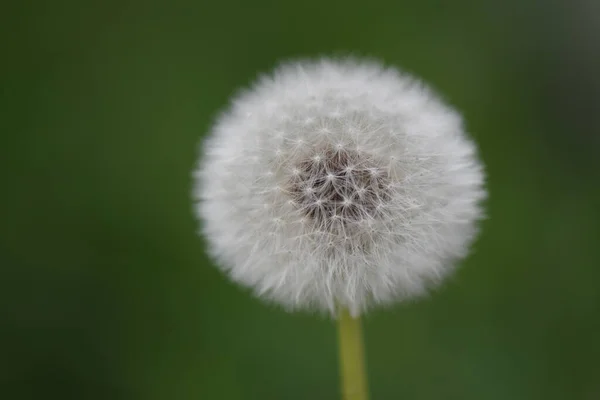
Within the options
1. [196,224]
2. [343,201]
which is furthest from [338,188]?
[196,224]

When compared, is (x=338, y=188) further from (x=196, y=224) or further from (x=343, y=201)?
(x=196, y=224)

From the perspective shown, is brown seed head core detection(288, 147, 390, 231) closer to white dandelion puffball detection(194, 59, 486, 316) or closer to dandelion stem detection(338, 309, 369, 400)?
white dandelion puffball detection(194, 59, 486, 316)

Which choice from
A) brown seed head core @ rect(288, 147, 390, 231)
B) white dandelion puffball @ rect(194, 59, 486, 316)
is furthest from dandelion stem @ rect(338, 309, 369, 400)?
brown seed head core @ rect(288, 147, 390, 231)

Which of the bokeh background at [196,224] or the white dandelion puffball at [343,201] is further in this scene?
the bokeh background at [196,224]

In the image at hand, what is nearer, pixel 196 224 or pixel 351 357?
pixel 351 357

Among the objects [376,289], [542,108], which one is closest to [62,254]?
[376,289]

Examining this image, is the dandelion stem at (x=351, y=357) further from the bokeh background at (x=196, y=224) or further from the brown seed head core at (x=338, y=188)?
the bokeh background at (x=196, y=224)

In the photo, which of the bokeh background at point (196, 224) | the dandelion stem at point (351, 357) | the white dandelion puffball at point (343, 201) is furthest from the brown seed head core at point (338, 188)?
the bokeh background at point (196, 224)

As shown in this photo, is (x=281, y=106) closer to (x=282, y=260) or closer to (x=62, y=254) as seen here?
(x=282, y=260)
